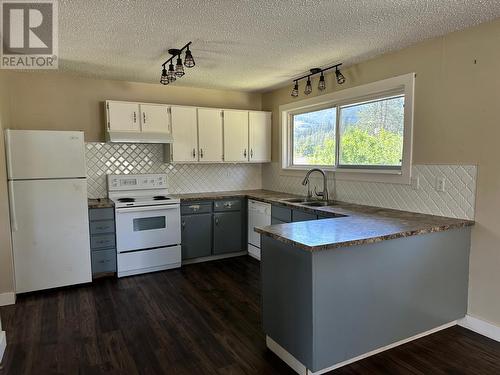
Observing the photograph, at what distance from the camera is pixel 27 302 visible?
3.20 meters

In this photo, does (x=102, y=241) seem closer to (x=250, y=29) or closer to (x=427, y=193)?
(x=250, y=29)

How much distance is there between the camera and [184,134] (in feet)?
14.0

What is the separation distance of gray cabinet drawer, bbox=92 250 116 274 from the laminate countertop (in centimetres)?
217

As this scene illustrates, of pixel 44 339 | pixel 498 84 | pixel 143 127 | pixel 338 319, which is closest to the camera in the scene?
pixel 338 319

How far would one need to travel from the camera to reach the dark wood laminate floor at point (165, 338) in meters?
2.18

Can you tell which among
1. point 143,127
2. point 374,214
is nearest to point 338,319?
point 374,214

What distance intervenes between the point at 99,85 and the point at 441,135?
12.0 ft

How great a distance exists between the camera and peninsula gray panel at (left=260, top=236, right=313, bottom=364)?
6.43 ft

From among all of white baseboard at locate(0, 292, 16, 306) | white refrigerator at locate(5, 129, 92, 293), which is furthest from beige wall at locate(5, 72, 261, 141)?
white baseboard at locate(0, 292, 16, 306)

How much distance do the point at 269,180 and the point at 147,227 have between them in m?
1.94

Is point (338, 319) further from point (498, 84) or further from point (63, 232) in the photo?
point (63, 232)

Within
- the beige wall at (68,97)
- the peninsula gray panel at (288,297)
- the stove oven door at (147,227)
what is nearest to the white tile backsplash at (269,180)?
the beige wall at (68,97)

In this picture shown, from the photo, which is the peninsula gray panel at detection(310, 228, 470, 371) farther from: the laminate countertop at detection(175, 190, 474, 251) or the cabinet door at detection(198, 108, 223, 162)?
the cabinet door at detection(198, 108, 223, 162)

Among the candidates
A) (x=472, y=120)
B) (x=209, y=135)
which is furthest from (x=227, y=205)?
(x=472, y=120)
